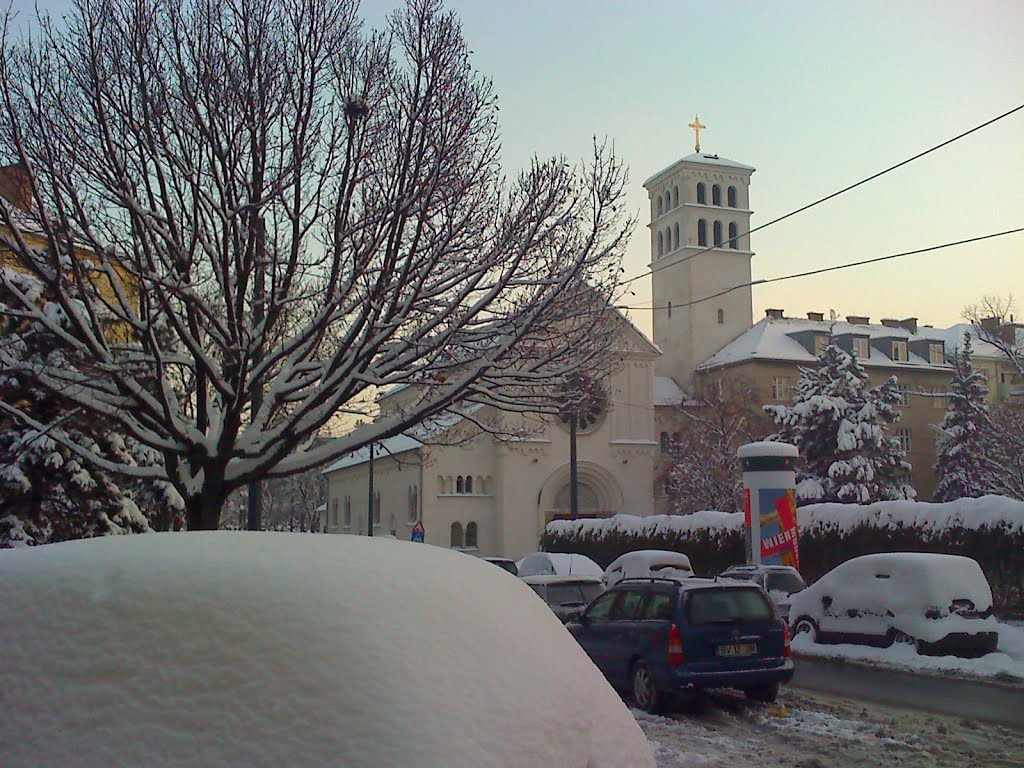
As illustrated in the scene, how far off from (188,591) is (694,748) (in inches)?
254

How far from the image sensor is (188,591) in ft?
11.2

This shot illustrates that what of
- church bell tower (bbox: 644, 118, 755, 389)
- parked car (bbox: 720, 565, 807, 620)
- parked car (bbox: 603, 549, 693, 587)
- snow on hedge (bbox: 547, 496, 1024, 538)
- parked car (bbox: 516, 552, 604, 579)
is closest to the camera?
parked car (bbox: 720, 565, 807, 620)

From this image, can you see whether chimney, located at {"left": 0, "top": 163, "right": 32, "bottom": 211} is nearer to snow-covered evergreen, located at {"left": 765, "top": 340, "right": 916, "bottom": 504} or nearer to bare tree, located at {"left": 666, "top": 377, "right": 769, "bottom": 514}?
snow-covered evergreen, located at {"left": 765, "top": 340, "right": 916, "bottom": 504}

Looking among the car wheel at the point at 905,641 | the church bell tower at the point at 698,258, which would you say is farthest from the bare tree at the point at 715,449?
the car wheel at the point at 905,641

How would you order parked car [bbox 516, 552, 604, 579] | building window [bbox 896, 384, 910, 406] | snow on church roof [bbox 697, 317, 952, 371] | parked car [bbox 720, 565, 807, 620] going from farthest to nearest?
building window [bbox 896, 384, 910, 406] → snow on church roof [bbox 697, 317, 952, 371] → parked car [bbox 516, 552, 604, 579] → parked car [bbox 720, 565, 807, 620]

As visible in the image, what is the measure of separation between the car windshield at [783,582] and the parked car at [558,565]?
6627mm

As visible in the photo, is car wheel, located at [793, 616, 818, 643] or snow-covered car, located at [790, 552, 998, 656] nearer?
snow-covered car, located at [790, 552, 998, 656]

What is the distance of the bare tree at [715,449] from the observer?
47.6m

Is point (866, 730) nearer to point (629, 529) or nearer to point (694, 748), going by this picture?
point (694, 748)

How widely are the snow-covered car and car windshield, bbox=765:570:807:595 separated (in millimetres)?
2912

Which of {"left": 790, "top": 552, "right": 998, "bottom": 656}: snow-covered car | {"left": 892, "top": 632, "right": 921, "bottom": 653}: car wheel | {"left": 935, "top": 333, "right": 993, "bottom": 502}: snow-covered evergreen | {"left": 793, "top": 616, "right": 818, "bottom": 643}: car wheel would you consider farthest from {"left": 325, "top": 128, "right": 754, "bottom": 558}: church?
{"left": 892, "top": 632, "right": 921, "bottom": 653}: car wheel

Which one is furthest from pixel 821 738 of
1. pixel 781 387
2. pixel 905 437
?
pixel 905 437

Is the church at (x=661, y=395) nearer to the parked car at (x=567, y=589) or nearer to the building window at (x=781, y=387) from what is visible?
the building window at (x=781, y=387)

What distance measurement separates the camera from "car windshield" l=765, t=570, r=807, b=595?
1981 cm
